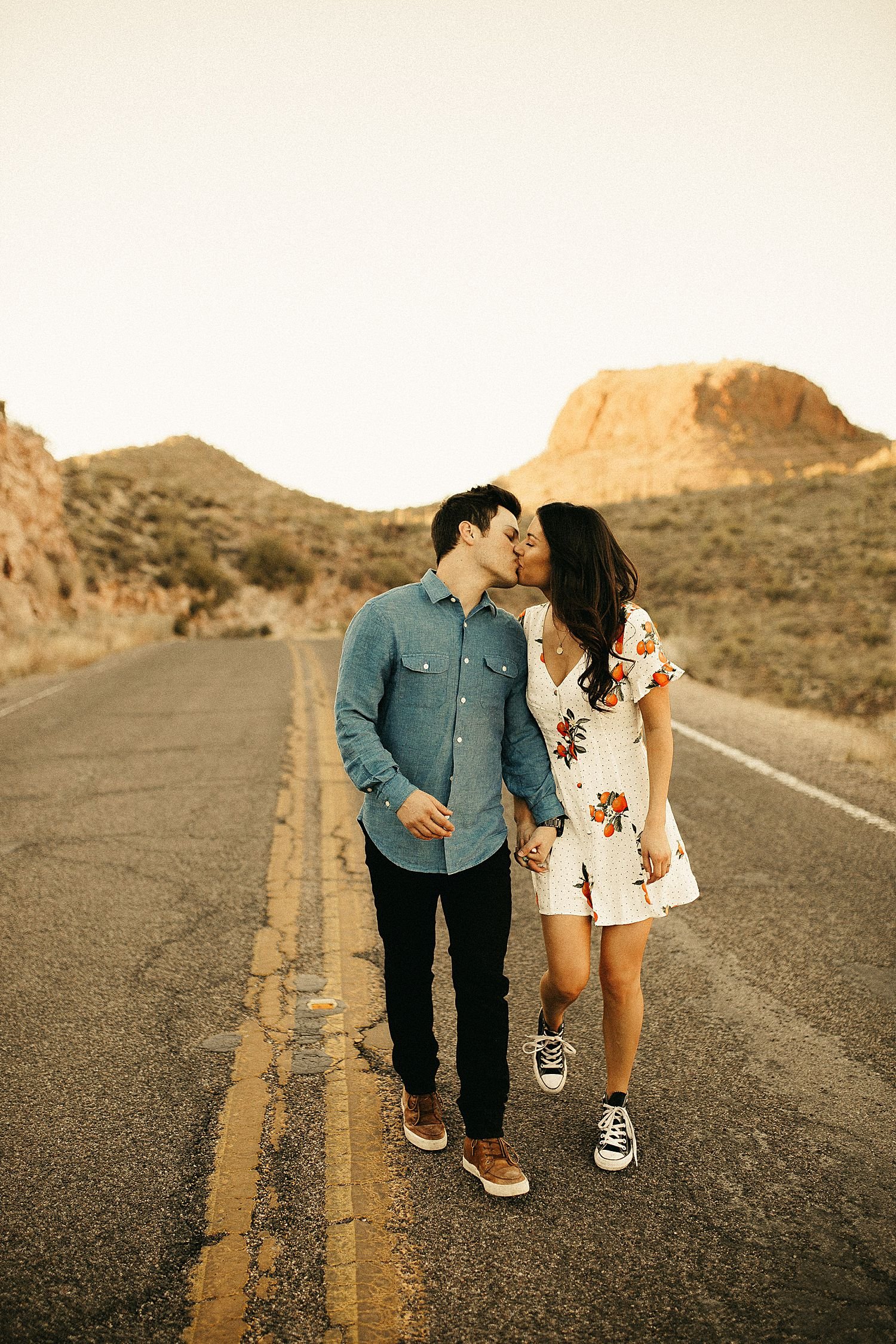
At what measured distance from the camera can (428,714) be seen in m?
2.58

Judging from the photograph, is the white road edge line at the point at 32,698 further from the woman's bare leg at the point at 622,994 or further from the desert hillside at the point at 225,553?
the desert hillside at the point at 225,553

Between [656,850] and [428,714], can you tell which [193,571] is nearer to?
[428,714]

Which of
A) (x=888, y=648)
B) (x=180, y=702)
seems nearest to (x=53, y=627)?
(x=180, y=702)

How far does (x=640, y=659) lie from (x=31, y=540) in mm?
22793

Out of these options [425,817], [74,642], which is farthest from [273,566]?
[425,817]

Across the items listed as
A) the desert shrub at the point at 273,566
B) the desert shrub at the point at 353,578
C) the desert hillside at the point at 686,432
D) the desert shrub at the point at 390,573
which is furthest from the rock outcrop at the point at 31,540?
the desert hillside at the point at 686,432

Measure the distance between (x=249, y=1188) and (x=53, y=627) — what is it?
1934 centimetres

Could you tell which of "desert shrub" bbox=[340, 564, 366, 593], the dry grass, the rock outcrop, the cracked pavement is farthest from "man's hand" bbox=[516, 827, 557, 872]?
"desert shrub" bbox=[340, 564, 366, 593]

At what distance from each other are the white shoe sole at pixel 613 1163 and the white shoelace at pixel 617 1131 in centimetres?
2

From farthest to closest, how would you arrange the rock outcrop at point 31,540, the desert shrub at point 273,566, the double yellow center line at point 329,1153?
the desert shrub at point 273,566, the rock outcrop at point 31,540, the double yellow center line at point 329,1153

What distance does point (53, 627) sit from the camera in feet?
65.3

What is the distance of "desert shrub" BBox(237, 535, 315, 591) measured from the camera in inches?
1294

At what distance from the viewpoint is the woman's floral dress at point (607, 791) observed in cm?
267

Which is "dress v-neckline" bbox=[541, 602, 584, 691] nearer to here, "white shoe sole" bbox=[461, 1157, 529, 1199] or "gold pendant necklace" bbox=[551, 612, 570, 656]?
"gold pendant necklace" bbox=[551, 612, 570, 656]
